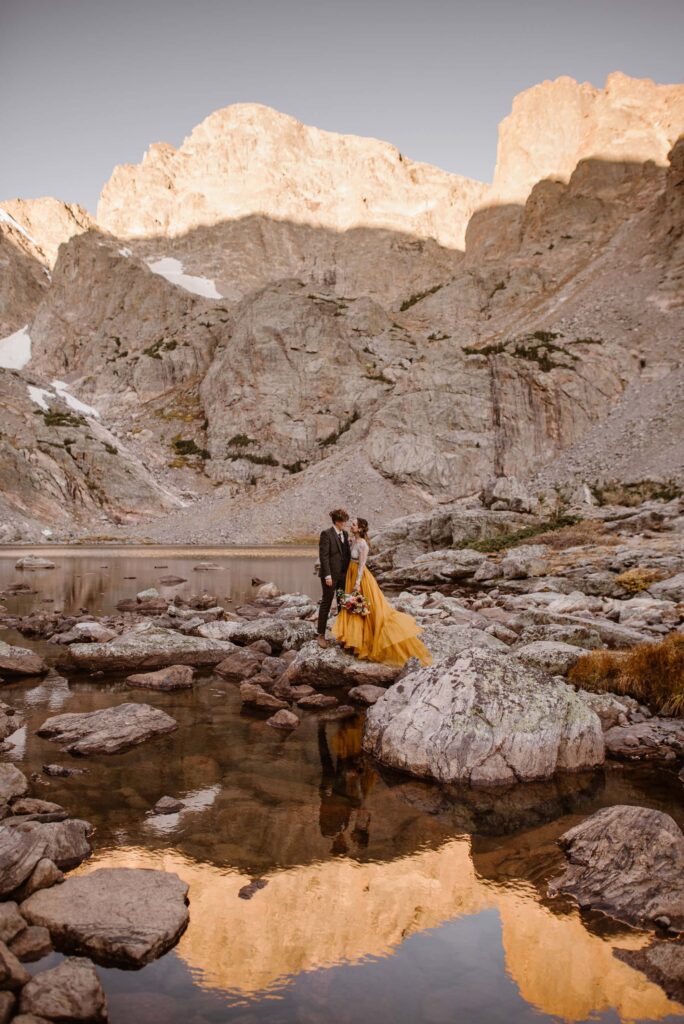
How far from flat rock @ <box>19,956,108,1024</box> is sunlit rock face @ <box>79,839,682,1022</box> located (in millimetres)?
735

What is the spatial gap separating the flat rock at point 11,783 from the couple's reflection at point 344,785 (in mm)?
3334

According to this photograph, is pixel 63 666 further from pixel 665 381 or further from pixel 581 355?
pixel 581 355

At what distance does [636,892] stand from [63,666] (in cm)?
1225

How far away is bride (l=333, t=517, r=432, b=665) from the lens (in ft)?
42.0

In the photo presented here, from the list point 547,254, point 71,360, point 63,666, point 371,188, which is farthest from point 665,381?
point 371,188

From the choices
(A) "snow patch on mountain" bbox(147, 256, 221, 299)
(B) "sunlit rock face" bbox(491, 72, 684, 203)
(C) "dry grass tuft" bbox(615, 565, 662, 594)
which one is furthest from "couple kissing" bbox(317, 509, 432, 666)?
(A) "snow patch on mountain" bbox(147, 256, 221, 299)

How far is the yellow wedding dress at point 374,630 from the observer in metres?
12.8

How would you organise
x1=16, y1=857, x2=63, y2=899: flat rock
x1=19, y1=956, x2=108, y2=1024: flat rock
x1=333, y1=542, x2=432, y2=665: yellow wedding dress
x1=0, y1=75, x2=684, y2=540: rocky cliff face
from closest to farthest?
1. x1=19, y1=956, x2=108, y2=1024: flat rock
2. x1=16, y1=857, x2=63, y2=899: flat rock
3. x1=333, y1=542, x2=432, y2=665: yellow wedding dress
4. x1=0, y1=75, x2=684, y2=540: rocky cliff face

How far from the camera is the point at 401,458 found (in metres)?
85.6

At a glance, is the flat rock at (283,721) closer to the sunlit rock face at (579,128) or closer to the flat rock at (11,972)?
the flat rock at (11,972)

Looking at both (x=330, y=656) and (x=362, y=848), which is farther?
(x=330, y=656)

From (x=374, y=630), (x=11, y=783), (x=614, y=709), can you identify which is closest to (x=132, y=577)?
(x=374, y=630)

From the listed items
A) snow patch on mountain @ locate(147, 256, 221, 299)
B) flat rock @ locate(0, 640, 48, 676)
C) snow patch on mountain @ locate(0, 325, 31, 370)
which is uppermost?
snow patch on mountain @ locate(147, 256, 221, 299)

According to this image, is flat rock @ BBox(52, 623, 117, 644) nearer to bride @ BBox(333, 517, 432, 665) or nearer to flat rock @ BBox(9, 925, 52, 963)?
bride @ BBox(333, 517, 432, 665)
